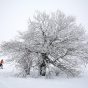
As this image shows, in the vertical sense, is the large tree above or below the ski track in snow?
above

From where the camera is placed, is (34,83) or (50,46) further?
(50,46)

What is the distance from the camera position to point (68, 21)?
56.1 ft

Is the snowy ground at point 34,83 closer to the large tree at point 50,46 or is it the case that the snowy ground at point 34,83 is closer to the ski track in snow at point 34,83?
the ski track in snow at point 34,83

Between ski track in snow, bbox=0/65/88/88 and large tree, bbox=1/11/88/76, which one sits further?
large tree, bbox=1/11/88/76

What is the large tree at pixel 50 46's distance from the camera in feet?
50.9

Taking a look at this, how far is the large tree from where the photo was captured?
15523mm

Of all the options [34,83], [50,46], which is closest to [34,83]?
[34,83]

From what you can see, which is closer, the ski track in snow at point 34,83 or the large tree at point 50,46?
the ski track in snow at point 34,83

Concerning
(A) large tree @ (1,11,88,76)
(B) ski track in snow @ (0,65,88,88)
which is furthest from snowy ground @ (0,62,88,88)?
(A) large tree @ (1,11,88,76)

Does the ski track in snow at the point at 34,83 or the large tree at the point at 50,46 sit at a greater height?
the large tree at the point at 50,46

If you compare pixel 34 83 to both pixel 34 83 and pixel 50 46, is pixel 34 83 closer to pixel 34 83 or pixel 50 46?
pixel 34 83

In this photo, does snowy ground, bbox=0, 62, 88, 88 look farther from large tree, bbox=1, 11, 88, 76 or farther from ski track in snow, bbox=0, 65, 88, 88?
large tree, bbox=1, 11, 88, 76

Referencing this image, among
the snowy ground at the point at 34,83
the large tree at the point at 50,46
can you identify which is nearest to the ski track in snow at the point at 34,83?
the snowy ground at the point at 34,83

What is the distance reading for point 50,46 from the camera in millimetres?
15508
